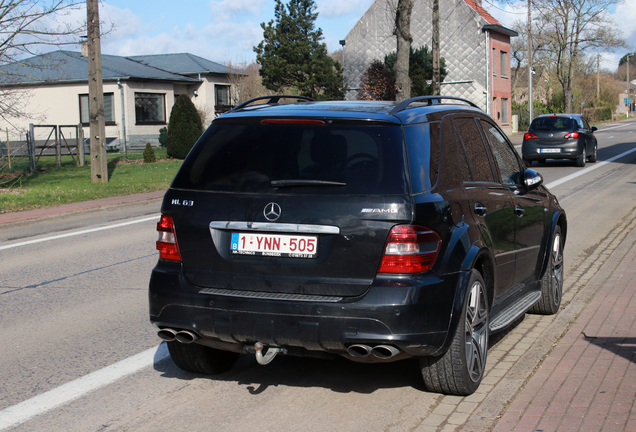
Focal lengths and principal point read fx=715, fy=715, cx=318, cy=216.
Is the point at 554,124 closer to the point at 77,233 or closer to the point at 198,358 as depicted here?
the point at 77,233

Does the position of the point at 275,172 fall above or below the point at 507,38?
below

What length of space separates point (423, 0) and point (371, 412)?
4747 cm

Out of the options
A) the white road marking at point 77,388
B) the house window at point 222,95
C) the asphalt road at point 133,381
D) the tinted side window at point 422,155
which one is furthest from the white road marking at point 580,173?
the house window at point 222,95

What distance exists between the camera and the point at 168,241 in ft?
14.2

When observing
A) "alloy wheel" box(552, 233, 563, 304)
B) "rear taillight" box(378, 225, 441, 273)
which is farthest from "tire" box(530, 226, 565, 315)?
"rear taillight" box(378, 225, 441, 273)

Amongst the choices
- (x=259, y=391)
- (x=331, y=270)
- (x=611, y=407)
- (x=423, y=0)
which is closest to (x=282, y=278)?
(x=331, y=270)

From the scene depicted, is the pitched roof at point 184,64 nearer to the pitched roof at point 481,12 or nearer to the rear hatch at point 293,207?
the pitched roof at point 481,12

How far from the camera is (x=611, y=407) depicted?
3.99m

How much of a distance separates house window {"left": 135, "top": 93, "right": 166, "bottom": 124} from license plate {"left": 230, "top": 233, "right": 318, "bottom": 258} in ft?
124

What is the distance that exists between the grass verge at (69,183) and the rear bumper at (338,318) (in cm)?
1199

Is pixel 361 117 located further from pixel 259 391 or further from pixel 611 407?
pixel 611 407

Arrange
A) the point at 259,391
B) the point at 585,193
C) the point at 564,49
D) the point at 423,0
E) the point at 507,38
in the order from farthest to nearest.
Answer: the point at 564,49 < the point at 507,38 < the point at 423,0 < the point at 585,193 < the point at 259,391

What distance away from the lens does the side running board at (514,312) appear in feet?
15.6

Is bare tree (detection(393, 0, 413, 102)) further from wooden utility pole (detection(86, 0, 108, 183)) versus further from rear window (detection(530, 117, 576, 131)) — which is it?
wooden utility pole (detection(86, 0, 108, 183))
